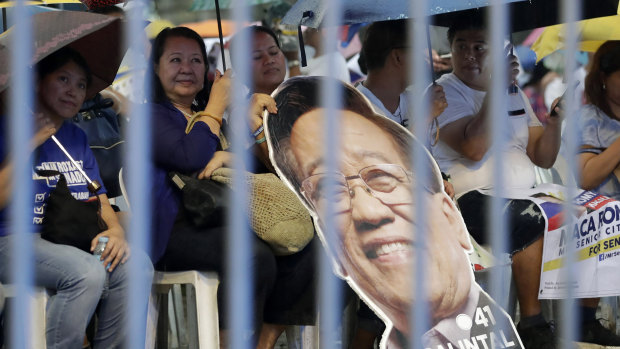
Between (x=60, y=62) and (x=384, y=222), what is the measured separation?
1015 mm

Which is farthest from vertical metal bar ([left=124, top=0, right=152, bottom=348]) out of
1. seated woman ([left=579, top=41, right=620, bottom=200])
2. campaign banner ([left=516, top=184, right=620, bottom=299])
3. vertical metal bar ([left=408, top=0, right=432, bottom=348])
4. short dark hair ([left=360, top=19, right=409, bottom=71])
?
seated woman ([left=579, top=41, right=620, bottom=200])

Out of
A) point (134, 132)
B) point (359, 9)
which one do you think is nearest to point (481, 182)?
point (359, 9)

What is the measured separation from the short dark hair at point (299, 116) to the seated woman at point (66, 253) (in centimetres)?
48

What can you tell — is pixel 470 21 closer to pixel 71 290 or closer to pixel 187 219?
pixel 187 219

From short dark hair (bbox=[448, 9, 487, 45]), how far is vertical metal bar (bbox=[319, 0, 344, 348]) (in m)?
0.69

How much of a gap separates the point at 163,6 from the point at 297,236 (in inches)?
37.4

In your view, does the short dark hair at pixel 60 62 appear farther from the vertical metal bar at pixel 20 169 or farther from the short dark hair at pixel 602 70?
the short dark hair at pixel 602 70

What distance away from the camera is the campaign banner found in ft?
9.75

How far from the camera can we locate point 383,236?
2576mm

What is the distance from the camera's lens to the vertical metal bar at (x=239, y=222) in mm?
2488

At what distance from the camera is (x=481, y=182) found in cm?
306

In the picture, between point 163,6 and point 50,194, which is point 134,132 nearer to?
point 50,194

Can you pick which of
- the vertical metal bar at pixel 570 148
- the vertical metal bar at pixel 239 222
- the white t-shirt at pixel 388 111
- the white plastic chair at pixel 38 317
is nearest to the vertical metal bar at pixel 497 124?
the vertical metal bar at pixel 570 148

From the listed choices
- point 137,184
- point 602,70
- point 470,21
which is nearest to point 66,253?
point 137,184
